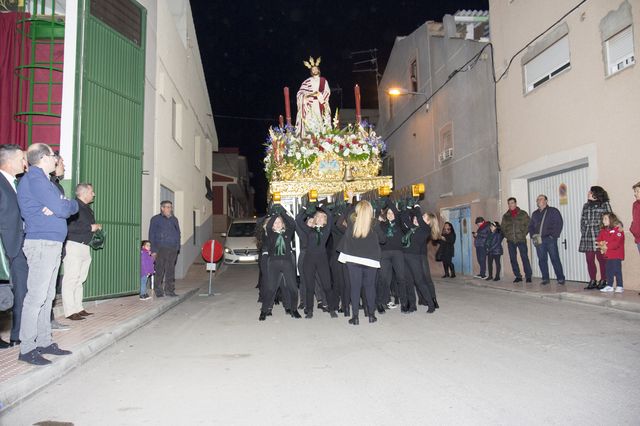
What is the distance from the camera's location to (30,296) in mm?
4875

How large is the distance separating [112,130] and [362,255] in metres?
5.62

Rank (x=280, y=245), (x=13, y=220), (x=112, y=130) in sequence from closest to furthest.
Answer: (x=13, y=220), (x=280, y=245), (x=112, y=130)

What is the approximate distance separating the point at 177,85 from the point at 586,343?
45.3 ft

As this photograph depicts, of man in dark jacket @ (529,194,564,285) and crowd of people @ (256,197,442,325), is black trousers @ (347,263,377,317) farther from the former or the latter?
man in dark jacket @ (529,194,564,285)

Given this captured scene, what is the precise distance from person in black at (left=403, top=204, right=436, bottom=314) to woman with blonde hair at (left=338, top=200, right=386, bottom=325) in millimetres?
1063

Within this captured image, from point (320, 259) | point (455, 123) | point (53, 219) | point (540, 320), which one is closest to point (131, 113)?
point (320, 259)

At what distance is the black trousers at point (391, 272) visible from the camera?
857 centimetres

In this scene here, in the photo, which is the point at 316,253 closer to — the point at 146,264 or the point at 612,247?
the point at 146,264

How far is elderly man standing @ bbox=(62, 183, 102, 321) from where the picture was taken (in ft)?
25.3

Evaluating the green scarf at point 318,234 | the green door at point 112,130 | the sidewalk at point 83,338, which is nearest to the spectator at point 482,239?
the green scarf at point 318,234

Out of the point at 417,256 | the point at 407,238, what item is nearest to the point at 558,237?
the point at 417,256

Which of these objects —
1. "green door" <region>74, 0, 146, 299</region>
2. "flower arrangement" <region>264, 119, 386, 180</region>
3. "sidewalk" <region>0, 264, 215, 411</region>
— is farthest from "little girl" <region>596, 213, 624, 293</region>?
"green door" <region>74, 0, 146, 299</region>

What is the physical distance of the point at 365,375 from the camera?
4629mm

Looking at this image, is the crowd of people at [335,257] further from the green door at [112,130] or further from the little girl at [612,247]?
the little girl at [612,247]
